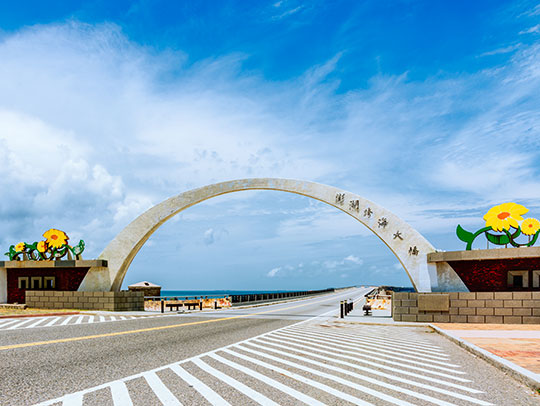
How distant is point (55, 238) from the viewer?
3041 cm

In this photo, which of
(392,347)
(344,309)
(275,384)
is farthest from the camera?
(344,309)

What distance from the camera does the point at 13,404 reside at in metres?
5.91

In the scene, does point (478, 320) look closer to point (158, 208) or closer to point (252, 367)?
point (252, 367)

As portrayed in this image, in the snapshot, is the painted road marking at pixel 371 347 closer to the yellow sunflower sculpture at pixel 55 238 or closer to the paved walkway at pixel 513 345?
the paved walkway at pixel 513 345

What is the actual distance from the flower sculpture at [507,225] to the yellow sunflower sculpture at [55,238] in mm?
24921

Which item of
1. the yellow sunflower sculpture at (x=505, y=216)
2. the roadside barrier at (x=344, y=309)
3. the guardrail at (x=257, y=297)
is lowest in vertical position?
the guardrail at (x=257, y=297)

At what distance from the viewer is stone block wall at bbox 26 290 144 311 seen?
26.9 meters

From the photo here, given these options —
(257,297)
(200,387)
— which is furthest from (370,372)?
(257,297)

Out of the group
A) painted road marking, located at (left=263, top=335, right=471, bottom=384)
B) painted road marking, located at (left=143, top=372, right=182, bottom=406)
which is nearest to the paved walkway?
painted road marking, located at (left=263, top=335, right=471, bottom=384)

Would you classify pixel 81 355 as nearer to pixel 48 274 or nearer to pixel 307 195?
pixel 307 195

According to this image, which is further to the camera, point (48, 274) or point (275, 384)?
point (48, 274)

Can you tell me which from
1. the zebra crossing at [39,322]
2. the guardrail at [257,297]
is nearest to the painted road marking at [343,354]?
the zebra crossing at [39,322]

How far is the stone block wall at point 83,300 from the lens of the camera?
88.3 ft

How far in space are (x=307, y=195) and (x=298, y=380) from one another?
2062 cm
